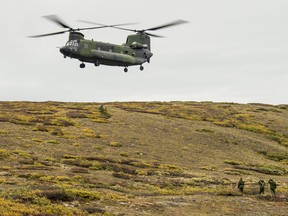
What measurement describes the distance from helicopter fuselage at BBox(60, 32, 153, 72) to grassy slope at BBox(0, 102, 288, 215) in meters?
8.21

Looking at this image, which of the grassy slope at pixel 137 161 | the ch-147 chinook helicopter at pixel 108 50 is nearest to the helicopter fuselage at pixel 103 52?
the ch-147 chinook helicopter at pixel 108 50

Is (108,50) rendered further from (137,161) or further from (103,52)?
(137,161)

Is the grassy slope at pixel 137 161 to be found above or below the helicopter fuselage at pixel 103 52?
below

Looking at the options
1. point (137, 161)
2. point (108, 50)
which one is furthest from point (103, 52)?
point (137, 161)

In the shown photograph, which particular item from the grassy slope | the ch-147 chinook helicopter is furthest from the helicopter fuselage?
the grassy slope

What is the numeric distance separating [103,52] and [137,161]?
3062 cm

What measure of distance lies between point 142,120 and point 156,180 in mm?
27395

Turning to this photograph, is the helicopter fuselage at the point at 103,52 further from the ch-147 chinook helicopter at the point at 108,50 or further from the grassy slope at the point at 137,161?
the grassy slope at the point at 137,161

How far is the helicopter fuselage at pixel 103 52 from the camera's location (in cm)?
6039

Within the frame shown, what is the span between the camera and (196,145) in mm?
47969

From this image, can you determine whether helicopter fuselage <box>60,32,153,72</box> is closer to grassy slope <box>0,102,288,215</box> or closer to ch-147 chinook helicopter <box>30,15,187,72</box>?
ch-147 chinook helicopter <box>30,15,187,72</box>

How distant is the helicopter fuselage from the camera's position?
60.4 meters

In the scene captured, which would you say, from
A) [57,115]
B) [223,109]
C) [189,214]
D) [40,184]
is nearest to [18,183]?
[40,184]

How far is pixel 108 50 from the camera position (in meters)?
64.6
